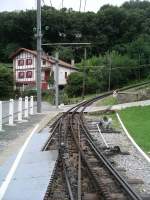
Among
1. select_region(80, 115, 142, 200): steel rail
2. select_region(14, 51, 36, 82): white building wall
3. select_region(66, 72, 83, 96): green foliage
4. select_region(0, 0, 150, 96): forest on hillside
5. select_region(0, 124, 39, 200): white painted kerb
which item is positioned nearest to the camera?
select_region(80, 115, 142, 200): steel rail

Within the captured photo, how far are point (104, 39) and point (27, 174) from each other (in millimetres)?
113146

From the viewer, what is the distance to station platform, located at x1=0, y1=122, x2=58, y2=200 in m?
9.63

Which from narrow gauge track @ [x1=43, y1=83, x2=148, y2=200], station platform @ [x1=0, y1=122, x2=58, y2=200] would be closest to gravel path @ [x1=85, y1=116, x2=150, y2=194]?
narrow gauge track @ [x1=43, y1=83, x2=148, y2=200]

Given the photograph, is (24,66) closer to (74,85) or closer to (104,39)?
(104,39)

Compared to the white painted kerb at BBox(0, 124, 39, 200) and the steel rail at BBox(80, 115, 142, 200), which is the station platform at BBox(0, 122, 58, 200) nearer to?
the white painted kerb at BBox(0, 124, 39, 200)

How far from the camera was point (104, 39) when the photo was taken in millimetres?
123625

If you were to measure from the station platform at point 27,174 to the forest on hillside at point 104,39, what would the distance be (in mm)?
78383

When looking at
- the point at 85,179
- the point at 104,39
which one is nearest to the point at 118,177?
the point at 85,179

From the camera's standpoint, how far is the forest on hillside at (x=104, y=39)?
101125 millimetres

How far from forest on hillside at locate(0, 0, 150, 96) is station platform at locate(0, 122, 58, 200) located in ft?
257

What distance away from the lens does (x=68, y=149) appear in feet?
55.3

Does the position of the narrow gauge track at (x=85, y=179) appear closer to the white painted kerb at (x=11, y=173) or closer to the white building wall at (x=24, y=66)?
the white painted kerb at (x=11, y=173)

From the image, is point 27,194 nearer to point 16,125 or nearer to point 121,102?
point 16,125

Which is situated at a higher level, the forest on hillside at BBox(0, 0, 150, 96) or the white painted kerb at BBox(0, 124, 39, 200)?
the forest on hillside at BBox(0, 0, 150, 96)
